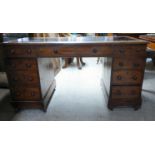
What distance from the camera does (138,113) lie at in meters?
1.84

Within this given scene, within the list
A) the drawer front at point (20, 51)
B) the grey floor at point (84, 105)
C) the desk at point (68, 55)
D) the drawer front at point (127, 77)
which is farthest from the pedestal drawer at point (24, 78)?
the drawer front at point (127, 77)

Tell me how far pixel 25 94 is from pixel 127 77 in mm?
1188

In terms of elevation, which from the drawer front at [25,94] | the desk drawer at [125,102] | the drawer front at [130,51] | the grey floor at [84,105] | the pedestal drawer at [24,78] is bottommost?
the grey floor at [84,105]

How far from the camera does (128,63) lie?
172 centimetres

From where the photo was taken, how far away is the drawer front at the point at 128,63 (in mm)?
1707

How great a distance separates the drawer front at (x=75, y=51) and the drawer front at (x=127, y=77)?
0.26 m

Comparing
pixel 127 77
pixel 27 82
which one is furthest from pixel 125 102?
pixel 27 82

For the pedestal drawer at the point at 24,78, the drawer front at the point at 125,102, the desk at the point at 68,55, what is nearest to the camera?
the desk at the point at 68,55

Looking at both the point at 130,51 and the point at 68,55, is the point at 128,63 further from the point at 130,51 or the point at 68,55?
the point at 68,55

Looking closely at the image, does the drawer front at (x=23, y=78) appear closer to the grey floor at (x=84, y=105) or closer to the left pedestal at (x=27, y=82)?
the left pedestal at (x=27, y=82)

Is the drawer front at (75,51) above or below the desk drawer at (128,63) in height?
above

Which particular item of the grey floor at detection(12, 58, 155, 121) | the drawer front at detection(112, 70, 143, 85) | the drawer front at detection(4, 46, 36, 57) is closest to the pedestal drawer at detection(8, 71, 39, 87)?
the drawer front at detection(4, 46, 36, 57)
